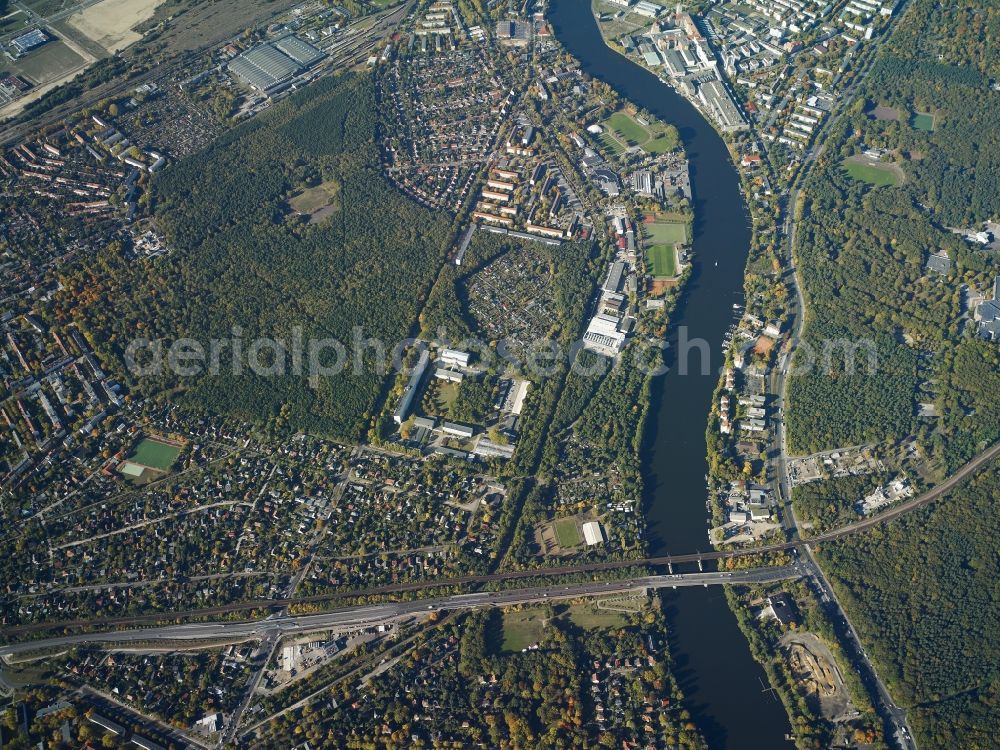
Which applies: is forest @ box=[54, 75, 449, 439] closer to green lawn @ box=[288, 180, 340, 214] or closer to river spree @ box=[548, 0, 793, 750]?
green lawn @ box=[288, 180, 340, 214]

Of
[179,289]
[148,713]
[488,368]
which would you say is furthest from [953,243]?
[148,713]

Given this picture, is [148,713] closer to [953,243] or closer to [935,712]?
[935,712]

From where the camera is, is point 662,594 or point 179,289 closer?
point 662,594

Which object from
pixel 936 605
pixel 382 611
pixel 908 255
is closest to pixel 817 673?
pixel 936 605

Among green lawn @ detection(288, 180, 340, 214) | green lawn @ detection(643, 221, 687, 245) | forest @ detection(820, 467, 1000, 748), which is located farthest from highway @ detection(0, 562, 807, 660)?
green lawn @ detection(288, 180, 340, 214)

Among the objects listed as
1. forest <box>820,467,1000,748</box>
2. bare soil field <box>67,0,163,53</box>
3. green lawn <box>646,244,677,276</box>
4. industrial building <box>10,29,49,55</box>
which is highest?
bare soil field <box>67,0,163,53</box>

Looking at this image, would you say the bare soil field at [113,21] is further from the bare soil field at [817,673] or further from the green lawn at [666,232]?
the bare soil field at [817,673]
